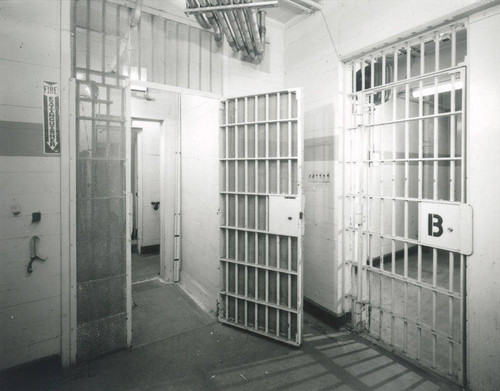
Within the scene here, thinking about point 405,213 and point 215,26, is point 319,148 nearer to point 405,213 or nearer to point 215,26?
point 405,213

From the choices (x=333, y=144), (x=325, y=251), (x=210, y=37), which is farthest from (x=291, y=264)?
(x=210, y=37)

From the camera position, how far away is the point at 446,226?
2441 mm

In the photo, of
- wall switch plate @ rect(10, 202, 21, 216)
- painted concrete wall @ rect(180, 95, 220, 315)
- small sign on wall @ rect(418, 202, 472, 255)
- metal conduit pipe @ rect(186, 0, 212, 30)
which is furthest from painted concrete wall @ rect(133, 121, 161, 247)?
small sign on wall @ rect(418, 202, 472, 255)

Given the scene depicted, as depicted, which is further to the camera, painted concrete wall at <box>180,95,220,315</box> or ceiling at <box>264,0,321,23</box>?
painted concrete wall at <box>180,95,220,315</box>

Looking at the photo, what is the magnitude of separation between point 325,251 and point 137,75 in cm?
287

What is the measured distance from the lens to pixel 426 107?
6215 millimetres

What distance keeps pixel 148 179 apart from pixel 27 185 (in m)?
3.85

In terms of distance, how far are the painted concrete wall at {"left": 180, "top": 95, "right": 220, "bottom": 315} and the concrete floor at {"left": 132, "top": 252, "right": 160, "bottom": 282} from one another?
80cm

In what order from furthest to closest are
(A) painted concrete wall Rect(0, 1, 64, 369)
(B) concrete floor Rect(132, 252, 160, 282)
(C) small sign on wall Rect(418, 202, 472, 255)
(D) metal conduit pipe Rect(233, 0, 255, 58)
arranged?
(B) concrete floor Rect(132, 252, 160, 282) < (D) metal conduit pipe Rect(233, 0, 255, 58) < (A) painted concrete wall Rect(0, 1, 64, 369) < (C) small sign on wall Rect(418, 202, 472, 255)

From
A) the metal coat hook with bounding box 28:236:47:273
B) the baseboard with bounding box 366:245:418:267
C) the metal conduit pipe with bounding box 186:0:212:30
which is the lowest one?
the baseboard with bounding box 366:245:418:267

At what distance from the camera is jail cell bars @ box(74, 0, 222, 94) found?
2.68 m

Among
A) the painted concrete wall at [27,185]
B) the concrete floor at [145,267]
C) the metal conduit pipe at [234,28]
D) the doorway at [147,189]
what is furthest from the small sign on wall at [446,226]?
the doorway at [147,189]

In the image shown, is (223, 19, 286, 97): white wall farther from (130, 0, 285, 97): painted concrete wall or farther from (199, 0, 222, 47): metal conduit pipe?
(199, 0, 222, 47): metal conduit pipe

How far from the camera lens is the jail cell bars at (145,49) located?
2.68m
